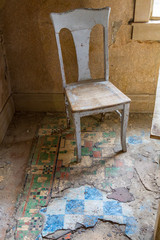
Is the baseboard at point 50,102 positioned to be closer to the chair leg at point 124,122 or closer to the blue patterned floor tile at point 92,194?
the chair leg at point 124,122

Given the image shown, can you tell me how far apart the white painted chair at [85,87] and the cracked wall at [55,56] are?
0.32 meters

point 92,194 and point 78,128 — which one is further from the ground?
point 78,128

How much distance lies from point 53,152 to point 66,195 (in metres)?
0.54

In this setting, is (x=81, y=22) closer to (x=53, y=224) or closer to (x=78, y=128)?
(x=78, y=128)

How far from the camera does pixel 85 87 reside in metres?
2.21

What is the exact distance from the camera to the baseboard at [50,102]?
2771mm

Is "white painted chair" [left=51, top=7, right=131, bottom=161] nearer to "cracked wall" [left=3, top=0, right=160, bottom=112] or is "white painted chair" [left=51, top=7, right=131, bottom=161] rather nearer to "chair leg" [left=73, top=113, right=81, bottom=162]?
"chair leg" [left=73, top=113, right=81, bottom=162]

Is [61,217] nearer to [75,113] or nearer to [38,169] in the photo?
[38,169]

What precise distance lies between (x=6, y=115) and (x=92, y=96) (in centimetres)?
112

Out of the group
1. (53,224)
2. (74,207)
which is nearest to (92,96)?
(74,207)

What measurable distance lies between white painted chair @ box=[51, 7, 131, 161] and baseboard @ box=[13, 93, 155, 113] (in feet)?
2.03

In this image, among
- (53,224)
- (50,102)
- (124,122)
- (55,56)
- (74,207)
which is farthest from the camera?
(50,102)

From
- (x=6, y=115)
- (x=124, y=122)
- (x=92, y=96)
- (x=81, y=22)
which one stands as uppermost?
(x=81, y=22)

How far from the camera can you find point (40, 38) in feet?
8.22
